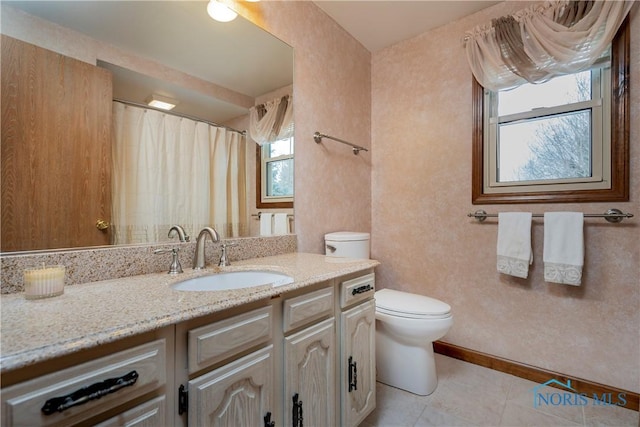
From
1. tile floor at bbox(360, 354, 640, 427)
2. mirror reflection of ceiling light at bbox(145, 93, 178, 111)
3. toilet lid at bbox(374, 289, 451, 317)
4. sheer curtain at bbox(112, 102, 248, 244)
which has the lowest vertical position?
tile floor at bbox(360, 354, 640, 427)

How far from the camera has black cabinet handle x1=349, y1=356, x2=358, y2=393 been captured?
119 centimetres

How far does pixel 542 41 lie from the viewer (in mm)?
1618

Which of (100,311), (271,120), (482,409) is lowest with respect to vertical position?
(482,409)

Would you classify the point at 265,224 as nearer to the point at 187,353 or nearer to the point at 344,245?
the point at 344,245

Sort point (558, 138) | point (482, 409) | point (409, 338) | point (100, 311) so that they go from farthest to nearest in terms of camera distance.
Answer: point (558, 138), point (409, 338), point (482, 409), point (100, 311)

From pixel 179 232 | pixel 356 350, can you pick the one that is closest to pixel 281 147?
pixel 179 232

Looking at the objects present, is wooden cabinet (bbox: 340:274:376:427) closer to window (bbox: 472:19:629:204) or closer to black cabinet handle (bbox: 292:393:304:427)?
black cabinet handle (bbox: 292:393:304:427)

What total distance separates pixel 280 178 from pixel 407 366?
131 cm

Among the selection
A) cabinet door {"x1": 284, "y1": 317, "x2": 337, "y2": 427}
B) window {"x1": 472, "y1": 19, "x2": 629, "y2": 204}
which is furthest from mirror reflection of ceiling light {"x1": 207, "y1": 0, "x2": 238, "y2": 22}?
window {"x1": 472, "y1": 19, "x2": 629, "y2": 204}

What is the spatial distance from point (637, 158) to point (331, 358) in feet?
6.00

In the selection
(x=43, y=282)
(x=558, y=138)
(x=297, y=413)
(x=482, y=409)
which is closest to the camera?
(x=43, y=282)

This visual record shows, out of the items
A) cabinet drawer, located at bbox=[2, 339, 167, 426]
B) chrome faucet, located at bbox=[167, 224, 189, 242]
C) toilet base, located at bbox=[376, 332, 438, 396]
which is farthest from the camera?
toilet base, located at bbox=[376, 332, 438, 396]

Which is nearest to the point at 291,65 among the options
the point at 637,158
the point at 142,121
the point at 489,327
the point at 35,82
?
the point at 142,121

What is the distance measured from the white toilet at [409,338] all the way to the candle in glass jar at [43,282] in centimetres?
141
